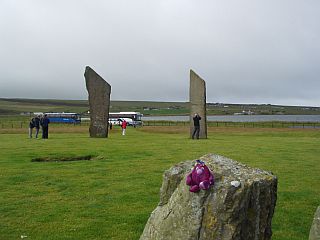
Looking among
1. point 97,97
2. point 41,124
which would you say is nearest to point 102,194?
point 97,97

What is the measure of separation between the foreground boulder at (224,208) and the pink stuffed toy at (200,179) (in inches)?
2.8

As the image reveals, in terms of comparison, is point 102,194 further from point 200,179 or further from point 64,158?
point 64,158

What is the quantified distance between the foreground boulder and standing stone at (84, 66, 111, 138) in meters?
27.4

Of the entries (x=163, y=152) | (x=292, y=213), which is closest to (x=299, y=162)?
(x=163, y=152)

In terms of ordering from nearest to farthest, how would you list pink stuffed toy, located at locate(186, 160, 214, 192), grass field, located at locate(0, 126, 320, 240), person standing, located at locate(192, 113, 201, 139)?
pink stuffed toy, located at locate(186, 160, 214, 192) < grass field, located at locate(0, 126, 320, 240) < person standing, located at locate(192, 113, 201, 139)

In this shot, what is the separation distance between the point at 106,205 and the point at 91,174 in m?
4.20

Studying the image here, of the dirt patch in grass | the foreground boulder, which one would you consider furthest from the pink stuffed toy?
the dirt patch in grass

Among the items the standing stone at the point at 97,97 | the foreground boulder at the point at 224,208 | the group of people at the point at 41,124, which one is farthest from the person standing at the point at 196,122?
the foreground boulder at the point at 224,208

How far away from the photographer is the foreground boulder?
4.92 meters

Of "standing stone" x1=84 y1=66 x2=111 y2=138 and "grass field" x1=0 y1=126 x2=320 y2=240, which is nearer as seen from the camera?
"grass field" x1=0 y1=126 x2=320 y2=240

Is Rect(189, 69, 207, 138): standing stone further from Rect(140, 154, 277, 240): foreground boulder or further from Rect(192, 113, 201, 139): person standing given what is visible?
Rect(140, 154, 277, 240): foreground boulder

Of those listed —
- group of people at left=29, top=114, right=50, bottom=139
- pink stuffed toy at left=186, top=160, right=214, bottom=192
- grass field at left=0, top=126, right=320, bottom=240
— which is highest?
pink stuffed toy at left=186, top=160, right=214, bottom=192

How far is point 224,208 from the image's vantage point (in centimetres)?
492

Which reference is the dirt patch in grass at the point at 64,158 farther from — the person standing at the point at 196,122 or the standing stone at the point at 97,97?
the standing stone at the point at 97,97
